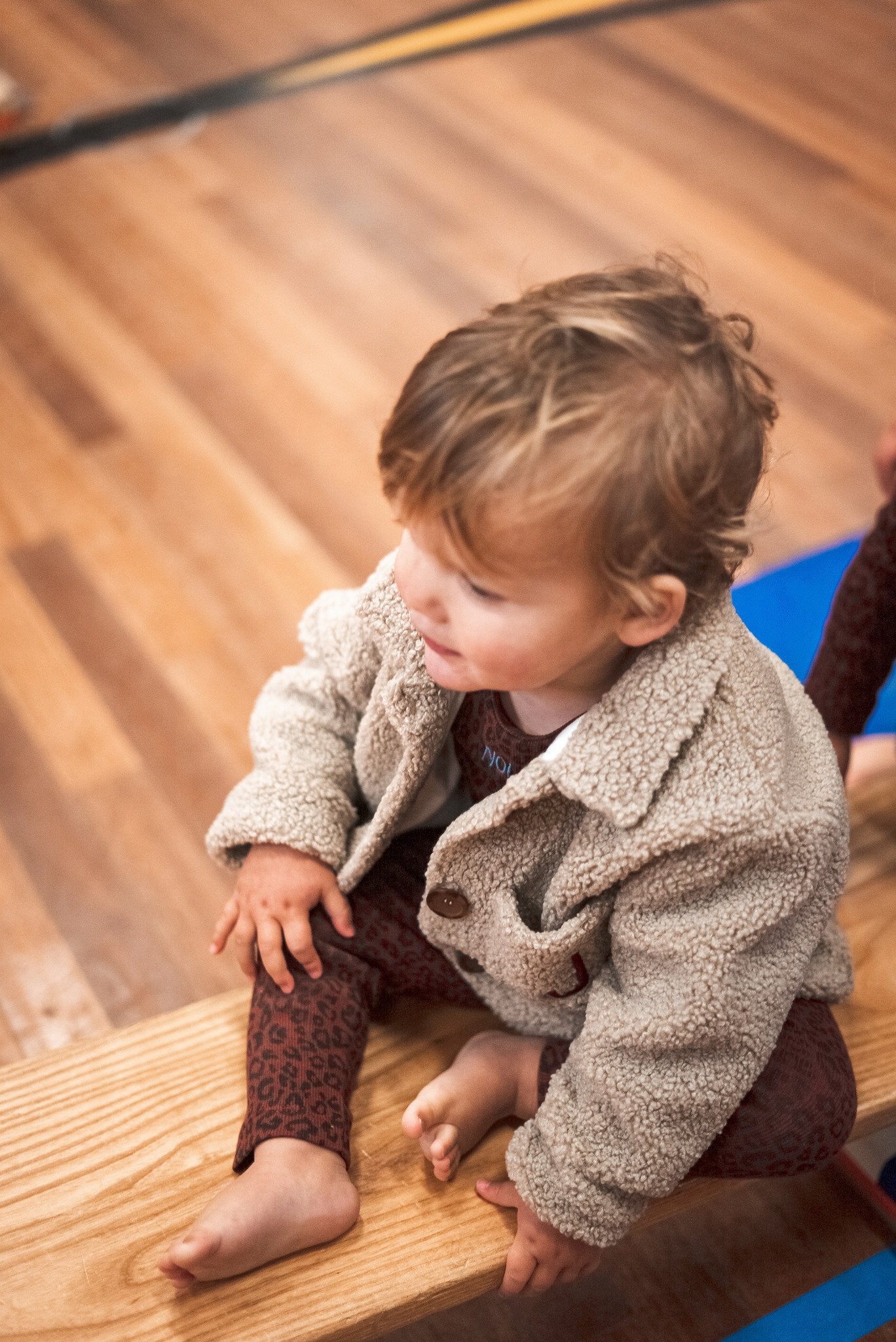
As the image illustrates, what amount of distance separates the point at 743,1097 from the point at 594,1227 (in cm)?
12

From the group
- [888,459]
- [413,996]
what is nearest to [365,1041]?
[413,996]

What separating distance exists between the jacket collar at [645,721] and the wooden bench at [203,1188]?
26 cm

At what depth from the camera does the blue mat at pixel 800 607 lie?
128cm

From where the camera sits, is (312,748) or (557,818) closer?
(557,818)

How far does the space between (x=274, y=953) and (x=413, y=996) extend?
114mm

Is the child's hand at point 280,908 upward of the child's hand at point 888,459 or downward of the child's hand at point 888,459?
downward

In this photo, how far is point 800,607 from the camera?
4.38 feet

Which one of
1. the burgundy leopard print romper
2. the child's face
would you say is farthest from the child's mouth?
the burgundy leopard print romper

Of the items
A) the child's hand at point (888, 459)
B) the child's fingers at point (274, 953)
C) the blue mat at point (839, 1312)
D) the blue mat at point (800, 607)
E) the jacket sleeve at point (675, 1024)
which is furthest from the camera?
the blue mat at point (800, 607)

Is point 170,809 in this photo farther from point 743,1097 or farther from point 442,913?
point 743,1097

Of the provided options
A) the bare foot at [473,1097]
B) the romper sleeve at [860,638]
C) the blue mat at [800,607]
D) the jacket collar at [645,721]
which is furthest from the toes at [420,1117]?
the blue mat at [800,607]

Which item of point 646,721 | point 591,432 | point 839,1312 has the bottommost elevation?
point 839,1312

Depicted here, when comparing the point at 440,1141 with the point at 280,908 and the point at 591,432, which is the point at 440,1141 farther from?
the point at 591,432

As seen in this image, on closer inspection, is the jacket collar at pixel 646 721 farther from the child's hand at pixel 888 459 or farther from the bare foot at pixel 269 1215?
the child's hand at pixel 888 459
